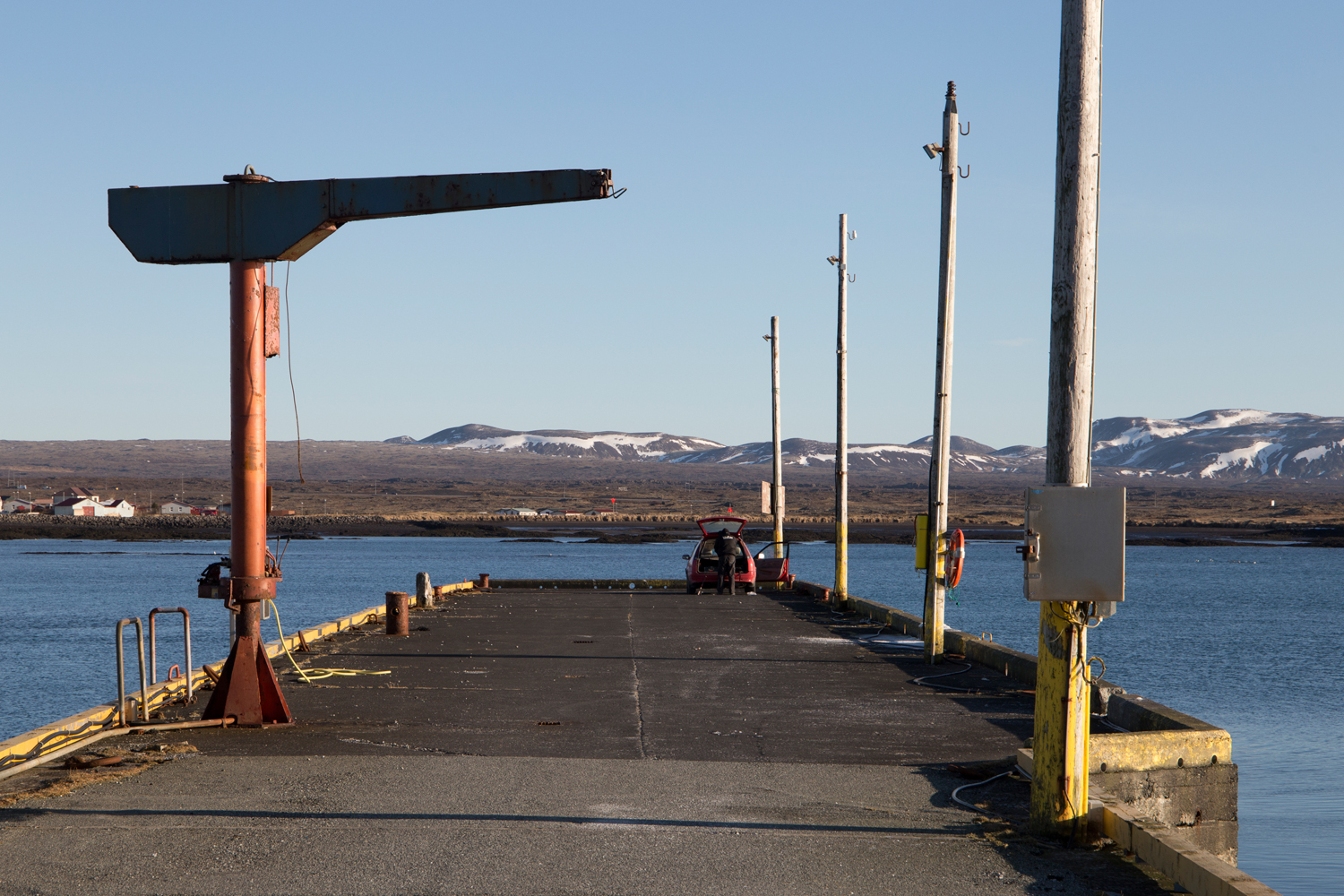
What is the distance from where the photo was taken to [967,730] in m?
11.5

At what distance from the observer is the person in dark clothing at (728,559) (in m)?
32.1

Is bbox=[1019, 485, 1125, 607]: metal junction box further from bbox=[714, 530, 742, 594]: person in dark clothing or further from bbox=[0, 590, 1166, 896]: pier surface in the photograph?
bbox=[714, 530, 742, 594]: person in dark clothing

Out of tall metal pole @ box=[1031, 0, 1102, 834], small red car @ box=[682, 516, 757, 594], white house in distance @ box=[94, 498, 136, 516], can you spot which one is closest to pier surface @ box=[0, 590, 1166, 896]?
tall metal pole @ box=[1031, 0, 1102, 834]

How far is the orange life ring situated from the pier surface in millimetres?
1202

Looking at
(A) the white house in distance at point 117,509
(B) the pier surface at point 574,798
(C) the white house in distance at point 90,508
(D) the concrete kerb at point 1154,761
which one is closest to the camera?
(D) the concrete kerb at point 1154,761

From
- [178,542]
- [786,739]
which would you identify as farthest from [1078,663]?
[178,542]

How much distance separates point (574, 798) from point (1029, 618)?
169 ft

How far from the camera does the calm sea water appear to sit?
21438 mm

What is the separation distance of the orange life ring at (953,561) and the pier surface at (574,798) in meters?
1.20

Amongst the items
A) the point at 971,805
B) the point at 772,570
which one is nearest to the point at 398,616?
the point at 971,805

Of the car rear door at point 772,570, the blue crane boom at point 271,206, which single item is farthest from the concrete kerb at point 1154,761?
the car rear door at point 772,570

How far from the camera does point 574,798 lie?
8.55m

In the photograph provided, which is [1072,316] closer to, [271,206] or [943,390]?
[271,206]

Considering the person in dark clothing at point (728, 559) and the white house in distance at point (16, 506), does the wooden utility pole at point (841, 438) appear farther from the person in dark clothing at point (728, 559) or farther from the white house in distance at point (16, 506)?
the white house in distance at point (16, 506)
